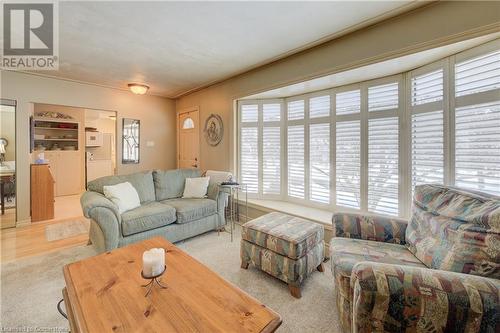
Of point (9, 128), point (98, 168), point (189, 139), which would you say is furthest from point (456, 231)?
point (98, 168)

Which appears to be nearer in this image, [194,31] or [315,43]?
[194,31]

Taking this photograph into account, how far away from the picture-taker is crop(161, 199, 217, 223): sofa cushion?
292 centimetres

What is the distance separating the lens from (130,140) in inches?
188

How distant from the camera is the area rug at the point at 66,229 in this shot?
3175 millimetres

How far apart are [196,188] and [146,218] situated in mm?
974

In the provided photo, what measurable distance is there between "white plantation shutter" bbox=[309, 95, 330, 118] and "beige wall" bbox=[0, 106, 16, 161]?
4730 millimetres

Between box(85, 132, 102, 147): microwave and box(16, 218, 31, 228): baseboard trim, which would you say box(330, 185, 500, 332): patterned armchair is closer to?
box(16, 218, 31, 228): baseboard trim

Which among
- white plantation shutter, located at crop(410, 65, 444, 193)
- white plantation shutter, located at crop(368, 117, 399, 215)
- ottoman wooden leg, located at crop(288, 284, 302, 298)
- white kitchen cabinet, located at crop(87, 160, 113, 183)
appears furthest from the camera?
white kitchen cabinet, located at crop(87, 160, 113, 183)

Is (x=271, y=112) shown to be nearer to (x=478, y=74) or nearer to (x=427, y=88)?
(x=427, y=88)

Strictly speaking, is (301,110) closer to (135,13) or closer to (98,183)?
(135,13)

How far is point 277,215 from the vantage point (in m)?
2.57

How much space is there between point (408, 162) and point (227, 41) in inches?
99.9

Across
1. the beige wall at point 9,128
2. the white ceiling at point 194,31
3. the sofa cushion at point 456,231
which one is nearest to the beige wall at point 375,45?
the white ceiling at point 194,31

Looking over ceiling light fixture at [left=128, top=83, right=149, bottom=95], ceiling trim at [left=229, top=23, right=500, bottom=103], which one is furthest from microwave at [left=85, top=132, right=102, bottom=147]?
ceiling trim at [left=229, top=23, right=500, bottom=103]
